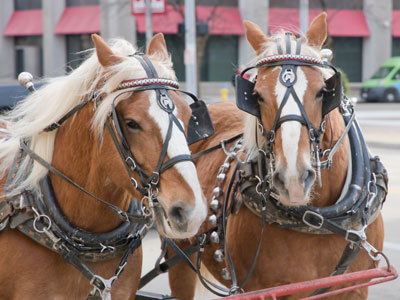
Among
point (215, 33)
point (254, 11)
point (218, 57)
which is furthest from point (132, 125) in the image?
point (218, 57)

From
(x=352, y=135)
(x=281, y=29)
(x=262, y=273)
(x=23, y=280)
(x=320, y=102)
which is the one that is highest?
(x=281, y=29)

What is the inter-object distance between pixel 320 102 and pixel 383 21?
32809 millimetres

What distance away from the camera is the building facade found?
99.9ft

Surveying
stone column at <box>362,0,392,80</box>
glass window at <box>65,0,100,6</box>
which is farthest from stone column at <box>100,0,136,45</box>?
stone column at <box>362,0,392,80</box>

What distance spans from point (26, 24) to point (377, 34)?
1769 centimetres

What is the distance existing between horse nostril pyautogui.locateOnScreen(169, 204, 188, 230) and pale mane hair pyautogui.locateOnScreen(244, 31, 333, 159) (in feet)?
3.24

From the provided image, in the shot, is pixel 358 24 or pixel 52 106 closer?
pixel 52 106

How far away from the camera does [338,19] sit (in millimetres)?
33875

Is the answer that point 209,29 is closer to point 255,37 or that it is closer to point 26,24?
point 26,24

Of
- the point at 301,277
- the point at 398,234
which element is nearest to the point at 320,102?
the point at 301,277

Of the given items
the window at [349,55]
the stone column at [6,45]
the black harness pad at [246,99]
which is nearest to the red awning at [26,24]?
the stone column at [6,45]

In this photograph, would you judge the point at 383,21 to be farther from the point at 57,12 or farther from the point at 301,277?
the point at 301,277

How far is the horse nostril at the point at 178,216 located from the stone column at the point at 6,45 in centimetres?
3258

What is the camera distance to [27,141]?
10.9ft
